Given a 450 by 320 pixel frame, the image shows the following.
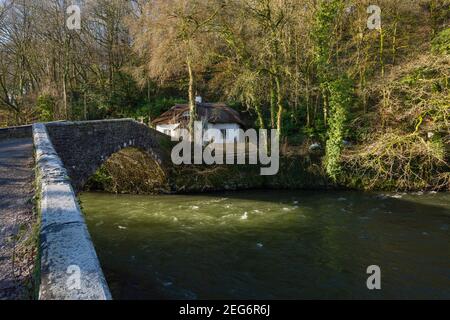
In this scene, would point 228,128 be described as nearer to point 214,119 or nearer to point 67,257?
point 214,119

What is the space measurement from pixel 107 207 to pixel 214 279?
1000 centimetres

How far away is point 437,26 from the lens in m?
26.8

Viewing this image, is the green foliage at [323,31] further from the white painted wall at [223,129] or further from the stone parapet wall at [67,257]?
the stone parapet wall at [67,257]

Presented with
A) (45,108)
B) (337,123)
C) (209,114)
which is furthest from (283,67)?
(45,108)

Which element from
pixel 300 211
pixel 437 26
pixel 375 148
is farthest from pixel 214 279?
pixel 437 26

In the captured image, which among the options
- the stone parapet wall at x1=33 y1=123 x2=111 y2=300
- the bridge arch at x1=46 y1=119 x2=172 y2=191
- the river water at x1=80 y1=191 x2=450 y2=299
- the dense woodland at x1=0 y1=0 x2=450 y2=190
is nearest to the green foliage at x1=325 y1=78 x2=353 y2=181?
the dense woodland at x1=0 y1=0 x2=450 y2=190

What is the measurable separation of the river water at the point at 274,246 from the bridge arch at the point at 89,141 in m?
2.44

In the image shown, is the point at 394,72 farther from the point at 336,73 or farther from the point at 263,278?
the point at 263,278

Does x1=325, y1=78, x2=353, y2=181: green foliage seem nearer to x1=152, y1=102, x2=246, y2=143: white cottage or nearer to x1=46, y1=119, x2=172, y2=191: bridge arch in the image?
x1=46, y1=119, x2=172, y2=191: bridge arch

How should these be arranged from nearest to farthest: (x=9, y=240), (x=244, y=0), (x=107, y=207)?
(x=9, y=240) < (x=107, y=207) < (x=244, y=0)

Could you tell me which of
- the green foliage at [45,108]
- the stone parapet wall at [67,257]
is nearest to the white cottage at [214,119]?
the green foliage at [45,108]

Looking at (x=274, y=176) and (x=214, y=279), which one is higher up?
(x=274, y=176)

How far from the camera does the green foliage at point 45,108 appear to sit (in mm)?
30172
